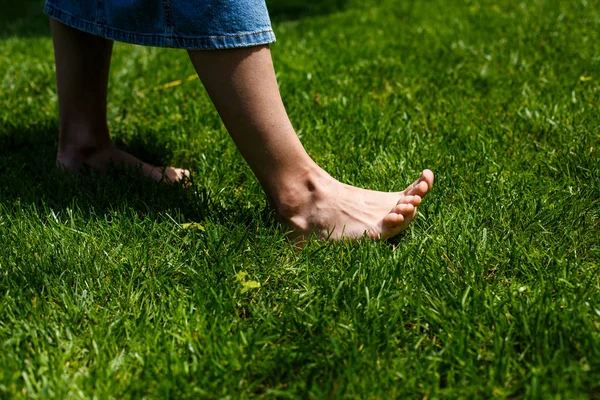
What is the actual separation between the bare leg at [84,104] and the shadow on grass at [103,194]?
0.26 ft

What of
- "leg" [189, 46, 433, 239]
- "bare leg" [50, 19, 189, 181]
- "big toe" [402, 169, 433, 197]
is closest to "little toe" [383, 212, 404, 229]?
"leg" [189, 46, 433, 239]

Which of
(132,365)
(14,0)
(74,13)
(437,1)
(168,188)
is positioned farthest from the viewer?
(14,0)

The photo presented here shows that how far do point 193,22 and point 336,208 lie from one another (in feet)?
2.14

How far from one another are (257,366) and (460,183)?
Answer: 1.07m

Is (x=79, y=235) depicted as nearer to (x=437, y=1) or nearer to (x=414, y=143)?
(x=414, y=143)

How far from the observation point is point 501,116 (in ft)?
8.83

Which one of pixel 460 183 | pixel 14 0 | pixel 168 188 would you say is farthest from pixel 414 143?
pixel 14 0

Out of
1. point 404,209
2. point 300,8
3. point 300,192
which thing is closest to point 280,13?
point 300,8

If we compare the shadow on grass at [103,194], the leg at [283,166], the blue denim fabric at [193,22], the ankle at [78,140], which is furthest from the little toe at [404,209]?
the ankle at [78,140]

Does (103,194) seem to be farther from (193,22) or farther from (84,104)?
(193,22)

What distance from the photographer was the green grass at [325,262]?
129 centimetres

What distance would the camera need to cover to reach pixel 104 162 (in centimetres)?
236

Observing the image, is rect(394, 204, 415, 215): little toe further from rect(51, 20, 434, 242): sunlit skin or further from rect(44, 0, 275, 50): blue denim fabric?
rect(44, 0, 275, 50): blue denim fabric

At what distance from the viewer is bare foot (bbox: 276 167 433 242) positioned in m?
1.77
